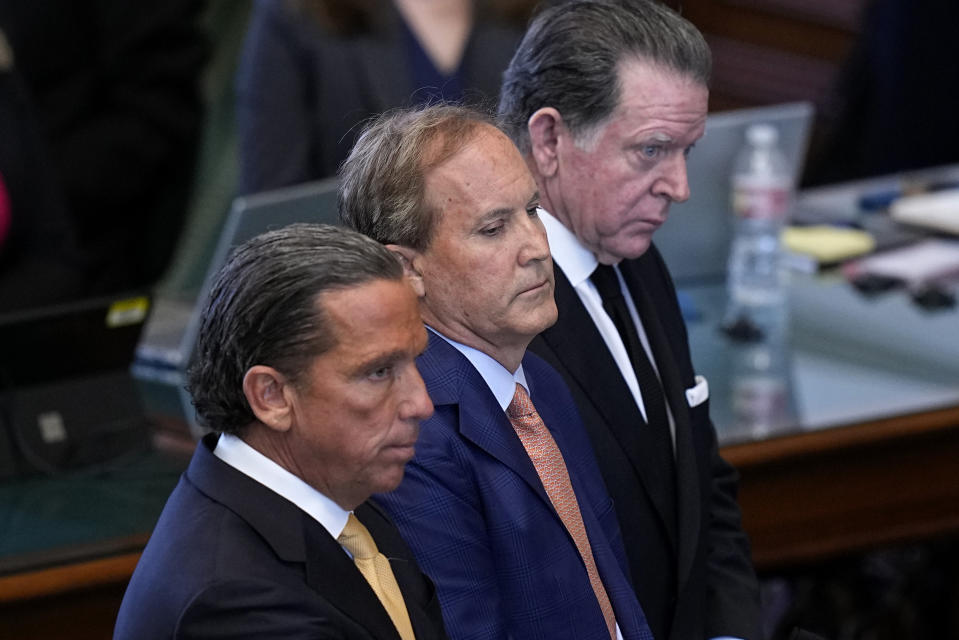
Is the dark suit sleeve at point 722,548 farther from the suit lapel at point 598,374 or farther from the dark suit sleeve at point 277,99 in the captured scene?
the dark suit sleeve at point 277,99

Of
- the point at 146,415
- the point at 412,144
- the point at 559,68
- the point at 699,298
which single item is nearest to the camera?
the point at 412,144

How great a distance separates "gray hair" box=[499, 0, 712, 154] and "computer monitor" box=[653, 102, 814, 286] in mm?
1189

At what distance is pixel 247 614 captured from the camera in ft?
3.94

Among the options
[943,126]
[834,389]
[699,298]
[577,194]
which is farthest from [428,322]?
[943,126]

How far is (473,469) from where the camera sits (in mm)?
1528

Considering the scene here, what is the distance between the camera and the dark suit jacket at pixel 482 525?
1.50 meters

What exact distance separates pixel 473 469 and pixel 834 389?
138 cm

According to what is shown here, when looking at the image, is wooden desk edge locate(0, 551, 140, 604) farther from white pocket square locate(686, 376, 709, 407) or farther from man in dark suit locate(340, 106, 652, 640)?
white pocket square locate(686, 376, 709, 407)

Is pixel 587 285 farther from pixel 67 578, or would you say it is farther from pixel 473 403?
pixel 67 578

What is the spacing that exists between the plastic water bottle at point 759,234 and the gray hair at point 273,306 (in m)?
1.77

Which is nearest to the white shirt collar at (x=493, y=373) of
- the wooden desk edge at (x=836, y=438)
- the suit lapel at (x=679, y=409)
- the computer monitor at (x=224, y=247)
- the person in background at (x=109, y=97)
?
the suit lapel at (x=679, y=409)

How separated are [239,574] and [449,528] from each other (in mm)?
341

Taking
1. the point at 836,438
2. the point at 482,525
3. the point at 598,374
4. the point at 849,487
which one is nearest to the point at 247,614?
the point at 482,525

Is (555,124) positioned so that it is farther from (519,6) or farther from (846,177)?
(846,177)
